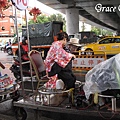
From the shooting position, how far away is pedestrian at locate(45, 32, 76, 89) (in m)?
3.90

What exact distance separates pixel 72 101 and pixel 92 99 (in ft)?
1.21

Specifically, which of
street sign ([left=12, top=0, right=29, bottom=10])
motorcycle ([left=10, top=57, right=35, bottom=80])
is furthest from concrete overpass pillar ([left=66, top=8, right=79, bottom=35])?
street sign ([left=12, top=0, right=29, bottom=10])

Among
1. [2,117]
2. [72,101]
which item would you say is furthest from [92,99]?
[2,117]

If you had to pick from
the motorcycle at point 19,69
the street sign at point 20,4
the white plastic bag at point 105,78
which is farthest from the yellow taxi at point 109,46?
the white plastic bag at point 105,78

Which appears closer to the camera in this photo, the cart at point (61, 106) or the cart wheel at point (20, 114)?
the cart at point (61, 106)

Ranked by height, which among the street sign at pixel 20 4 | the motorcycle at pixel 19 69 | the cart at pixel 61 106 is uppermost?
the street sign at pixel 20 4

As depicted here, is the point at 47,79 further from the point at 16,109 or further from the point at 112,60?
the point at 112,60

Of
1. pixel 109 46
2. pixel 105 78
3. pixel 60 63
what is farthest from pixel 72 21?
pixel 105 78

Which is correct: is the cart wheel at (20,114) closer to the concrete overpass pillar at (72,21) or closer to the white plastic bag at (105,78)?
the white plastic bag at (105,78)

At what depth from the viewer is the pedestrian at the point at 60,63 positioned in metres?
3.90

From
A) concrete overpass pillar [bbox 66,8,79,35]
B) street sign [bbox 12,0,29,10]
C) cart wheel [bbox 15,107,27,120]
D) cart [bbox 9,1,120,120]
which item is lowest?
cart wheel [bbox 15,107,27,120]

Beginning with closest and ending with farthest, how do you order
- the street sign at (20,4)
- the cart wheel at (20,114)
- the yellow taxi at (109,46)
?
the street sign at (20,4) < the cart wheel at (20,114) < the yellow taxi at (109,46)

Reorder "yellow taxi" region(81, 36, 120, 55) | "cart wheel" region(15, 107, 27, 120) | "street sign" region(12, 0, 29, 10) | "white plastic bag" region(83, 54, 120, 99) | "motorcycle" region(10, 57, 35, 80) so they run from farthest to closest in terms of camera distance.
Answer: "yellow taxi" region(81, 36, 120, 55) < "motorcycle" region(10, 57, 35, 80) < "cart wheel" region(15, 107, 27, 120) < "street sign" region(12, 0, 29, 10) < "white plastic bag" region(83, 54, 120, 99)

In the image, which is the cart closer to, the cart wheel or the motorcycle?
the cart wheel
